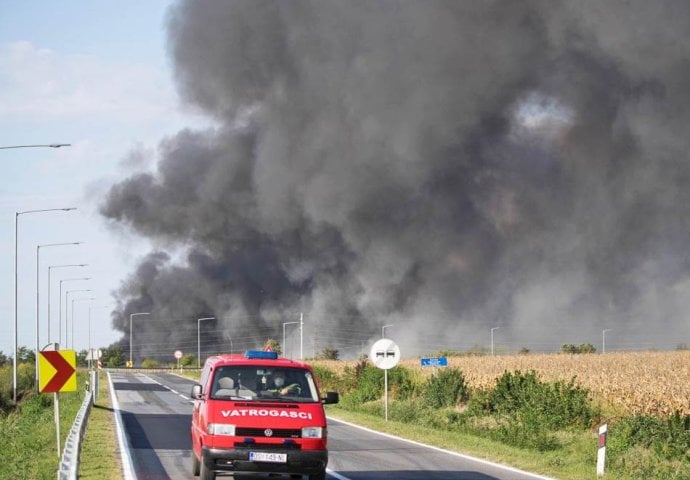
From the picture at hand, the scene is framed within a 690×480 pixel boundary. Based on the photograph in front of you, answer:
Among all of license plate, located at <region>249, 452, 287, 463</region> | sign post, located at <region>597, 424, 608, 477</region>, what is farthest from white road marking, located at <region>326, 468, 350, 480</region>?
sign post, located at <region>597, 424, 608, 477</region>

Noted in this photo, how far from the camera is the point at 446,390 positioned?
38656mm

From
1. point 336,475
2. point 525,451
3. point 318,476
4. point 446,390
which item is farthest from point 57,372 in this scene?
point 446,390

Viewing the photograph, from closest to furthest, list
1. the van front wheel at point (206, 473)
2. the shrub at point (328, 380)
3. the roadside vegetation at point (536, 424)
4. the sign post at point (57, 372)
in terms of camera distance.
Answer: the van front wheel at point (206, 473) < the roadside vegetation at point (536, 424) < the sign post at point (57, 372) < the shrub at point (328, 380)

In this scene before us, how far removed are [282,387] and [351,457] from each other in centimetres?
593

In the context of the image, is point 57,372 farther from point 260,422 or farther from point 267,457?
point 267,457

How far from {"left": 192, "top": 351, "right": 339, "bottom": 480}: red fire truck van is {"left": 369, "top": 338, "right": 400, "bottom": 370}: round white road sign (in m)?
16.2

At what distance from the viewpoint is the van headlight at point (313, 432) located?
50.2 feet

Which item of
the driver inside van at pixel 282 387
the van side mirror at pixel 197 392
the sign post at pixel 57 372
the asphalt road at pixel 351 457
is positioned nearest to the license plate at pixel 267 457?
the driver inside van at pixel 282 387

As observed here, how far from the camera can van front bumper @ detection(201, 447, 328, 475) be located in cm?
1499

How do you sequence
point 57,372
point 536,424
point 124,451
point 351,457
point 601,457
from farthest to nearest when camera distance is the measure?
1. point 536,424
2. point 124,451
3. point 351,457
4. point 57,372
5. point 601,457

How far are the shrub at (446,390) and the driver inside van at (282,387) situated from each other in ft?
74.5

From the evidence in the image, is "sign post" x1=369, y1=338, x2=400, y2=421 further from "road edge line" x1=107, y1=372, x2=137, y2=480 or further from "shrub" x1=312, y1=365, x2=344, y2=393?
"shrub" x1=312, y1=365, x2=344, y2=393

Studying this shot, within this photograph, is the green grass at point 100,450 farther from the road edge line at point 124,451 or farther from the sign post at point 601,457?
the sign post at point 601,457

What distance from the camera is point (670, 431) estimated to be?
2145 centimetres
